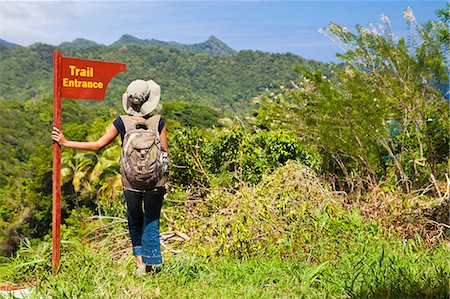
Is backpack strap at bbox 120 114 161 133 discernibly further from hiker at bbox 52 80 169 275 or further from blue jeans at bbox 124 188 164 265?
blue jeans at bbox 124 188 164 265

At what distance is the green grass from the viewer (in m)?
3.47

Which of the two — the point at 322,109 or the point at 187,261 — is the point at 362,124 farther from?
the point at 187,261

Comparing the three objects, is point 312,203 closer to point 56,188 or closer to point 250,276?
point 250,276

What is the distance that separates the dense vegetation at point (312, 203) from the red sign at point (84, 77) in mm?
1168

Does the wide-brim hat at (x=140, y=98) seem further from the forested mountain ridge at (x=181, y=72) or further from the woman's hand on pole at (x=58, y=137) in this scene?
the forested mountain ridge at (x=181, y=72)

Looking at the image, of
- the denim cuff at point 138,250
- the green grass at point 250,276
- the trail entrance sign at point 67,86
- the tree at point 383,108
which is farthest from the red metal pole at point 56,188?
the tree at point 383,108

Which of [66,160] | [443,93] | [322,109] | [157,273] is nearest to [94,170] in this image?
[66,160]

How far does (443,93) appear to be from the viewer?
660 centimetres

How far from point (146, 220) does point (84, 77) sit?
113cm

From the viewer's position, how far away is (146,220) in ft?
13.2

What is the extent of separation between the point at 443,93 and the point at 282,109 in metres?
2.34

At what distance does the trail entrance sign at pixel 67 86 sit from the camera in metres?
3.79

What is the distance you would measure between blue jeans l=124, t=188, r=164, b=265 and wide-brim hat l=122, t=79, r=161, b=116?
59cm

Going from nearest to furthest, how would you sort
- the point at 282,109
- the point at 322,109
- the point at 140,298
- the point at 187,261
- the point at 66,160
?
1. the point at 140,298
2. the point at 187,261
3. the point at 322,109
4. the point at 282,109
5. the point at 66,160
